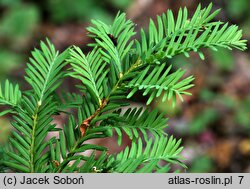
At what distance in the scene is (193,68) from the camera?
2.14 metres

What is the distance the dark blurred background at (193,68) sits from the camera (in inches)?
72.7

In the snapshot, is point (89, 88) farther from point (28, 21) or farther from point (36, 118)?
point (28, 21)

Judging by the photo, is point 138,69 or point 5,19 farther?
point 5,19

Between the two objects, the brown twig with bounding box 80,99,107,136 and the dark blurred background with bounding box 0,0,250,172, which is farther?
the dark blurred background with bounding box 0,0,250,172

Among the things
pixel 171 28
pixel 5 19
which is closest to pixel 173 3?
pixel 5 19

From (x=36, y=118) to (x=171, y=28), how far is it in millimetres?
179

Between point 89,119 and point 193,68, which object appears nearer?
point 89,119

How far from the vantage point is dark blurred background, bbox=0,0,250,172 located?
185 cm

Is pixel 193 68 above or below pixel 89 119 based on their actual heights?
above

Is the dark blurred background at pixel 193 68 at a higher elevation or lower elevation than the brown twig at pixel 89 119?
higher

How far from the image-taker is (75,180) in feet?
1.34

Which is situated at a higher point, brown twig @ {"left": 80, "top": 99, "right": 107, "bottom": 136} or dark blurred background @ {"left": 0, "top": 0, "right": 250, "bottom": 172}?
dark blurred background @ {"left": 0, "top": 0, "right": 250, "bottom": 172}

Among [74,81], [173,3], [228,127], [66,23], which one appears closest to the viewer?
[228,127]

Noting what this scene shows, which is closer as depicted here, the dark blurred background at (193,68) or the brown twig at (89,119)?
the brown twig at (89,119)
